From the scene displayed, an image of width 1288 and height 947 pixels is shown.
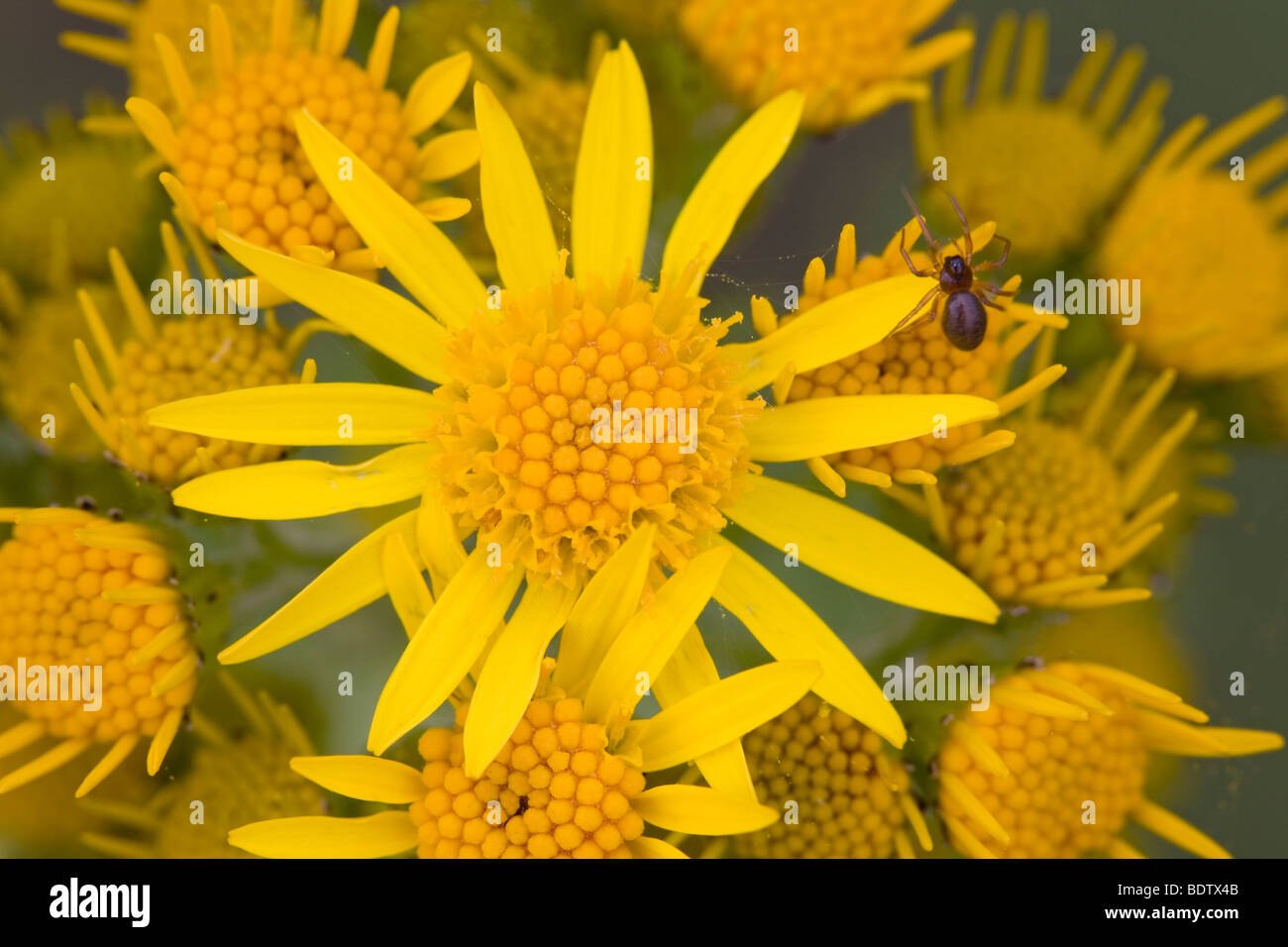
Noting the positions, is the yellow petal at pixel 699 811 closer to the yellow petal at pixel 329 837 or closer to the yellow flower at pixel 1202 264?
the yellow petal at pixel 329 837

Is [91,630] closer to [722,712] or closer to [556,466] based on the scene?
[556,466]

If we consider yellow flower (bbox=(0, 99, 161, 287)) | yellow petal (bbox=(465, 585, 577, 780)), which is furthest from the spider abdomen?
yellow flower (bbox=(0, 99, 161, 287))

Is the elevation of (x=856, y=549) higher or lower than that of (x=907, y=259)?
lower

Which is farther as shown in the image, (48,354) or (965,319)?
(48,354)

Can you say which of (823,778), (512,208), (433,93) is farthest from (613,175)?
(823,778)

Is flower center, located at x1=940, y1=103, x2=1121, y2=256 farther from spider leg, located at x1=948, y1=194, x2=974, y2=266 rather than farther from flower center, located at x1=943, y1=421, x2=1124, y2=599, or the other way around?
flower center, located at x1=943, y1=421, x2=1124, y2=599

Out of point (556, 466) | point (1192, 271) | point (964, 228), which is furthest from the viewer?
point (1192, 271)
